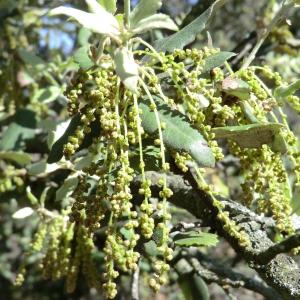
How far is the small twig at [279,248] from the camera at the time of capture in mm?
988

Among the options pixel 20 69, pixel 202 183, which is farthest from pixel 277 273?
pixel 20 69

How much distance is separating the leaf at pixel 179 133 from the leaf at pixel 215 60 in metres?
0.13

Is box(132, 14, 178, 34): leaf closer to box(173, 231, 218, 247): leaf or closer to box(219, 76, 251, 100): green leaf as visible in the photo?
box(219, 76, 251, 100): green leaf

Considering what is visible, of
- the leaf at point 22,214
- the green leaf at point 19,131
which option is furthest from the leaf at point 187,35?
the green leaf at point 19,131

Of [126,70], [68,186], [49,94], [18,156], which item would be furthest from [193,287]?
[126,70]

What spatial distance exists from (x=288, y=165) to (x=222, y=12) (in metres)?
3.55

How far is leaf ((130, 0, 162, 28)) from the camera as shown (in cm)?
109

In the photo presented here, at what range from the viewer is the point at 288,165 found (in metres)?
1.65

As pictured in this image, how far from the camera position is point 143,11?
1090 mm

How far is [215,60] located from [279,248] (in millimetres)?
409

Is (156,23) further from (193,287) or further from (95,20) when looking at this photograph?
(193,287)

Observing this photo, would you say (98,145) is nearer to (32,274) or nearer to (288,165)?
(288,165)

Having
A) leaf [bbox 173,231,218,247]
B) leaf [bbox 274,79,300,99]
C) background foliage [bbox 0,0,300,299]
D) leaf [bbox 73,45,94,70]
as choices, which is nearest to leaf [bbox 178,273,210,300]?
background foliage [bbox 0,0,300,299]

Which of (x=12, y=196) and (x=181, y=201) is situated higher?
(x=181, y=201)
